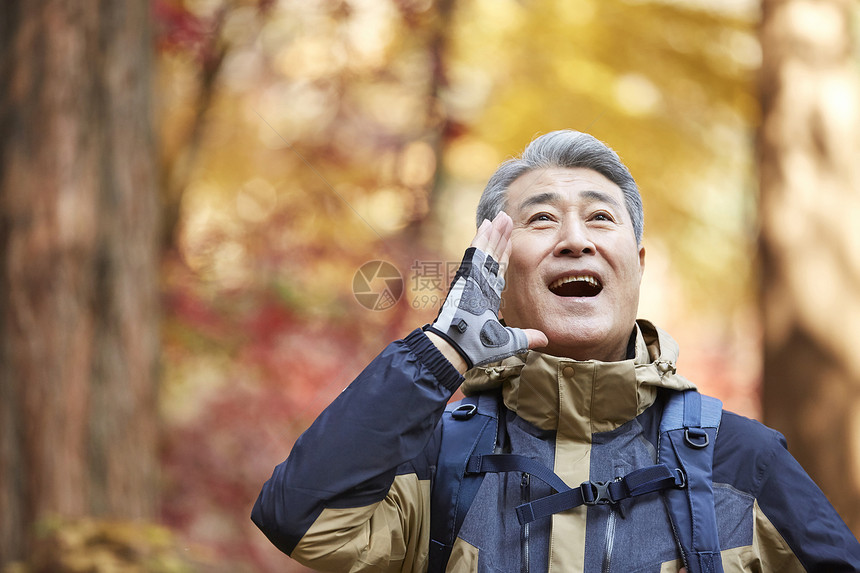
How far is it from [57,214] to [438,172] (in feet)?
10.4

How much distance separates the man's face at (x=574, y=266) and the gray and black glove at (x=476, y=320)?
0.15 metres

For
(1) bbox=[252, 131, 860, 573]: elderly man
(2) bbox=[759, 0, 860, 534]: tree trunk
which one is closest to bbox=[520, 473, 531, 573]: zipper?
(1) bbox=[252, 131, 860, 573]: elderly man

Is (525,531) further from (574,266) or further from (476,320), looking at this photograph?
(574,266)

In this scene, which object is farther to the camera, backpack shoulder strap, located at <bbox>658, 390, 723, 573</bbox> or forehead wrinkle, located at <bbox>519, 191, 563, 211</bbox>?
Result: forehead wrinkle, located at <bbox>519, 191, 563, 211</bbox>

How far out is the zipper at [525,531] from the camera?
1.71 metres

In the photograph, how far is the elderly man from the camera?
1641 millimetres

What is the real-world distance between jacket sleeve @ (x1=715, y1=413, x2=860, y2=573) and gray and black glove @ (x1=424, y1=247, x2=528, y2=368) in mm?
558

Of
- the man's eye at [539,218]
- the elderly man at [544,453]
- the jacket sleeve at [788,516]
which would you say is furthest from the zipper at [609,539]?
the man's eye at [539,218]

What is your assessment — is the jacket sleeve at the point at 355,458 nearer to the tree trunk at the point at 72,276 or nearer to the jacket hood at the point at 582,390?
the jacket hood at the point at 582,390

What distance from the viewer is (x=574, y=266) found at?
197cm

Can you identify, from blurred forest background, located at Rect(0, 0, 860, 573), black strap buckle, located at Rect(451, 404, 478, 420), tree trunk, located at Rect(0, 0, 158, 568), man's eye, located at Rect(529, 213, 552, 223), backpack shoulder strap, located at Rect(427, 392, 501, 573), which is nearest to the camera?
Result: backpack shoulder strap, located at Rect(427, 392, 501, 573)

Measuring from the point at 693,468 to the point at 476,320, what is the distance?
1.87ft

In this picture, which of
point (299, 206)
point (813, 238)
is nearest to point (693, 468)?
point (813, 238)

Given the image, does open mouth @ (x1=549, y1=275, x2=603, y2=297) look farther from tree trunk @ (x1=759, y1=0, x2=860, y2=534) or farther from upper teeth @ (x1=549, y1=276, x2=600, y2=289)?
tree trunk @ (x1=759, y1=0, x2=860, y2=534)
